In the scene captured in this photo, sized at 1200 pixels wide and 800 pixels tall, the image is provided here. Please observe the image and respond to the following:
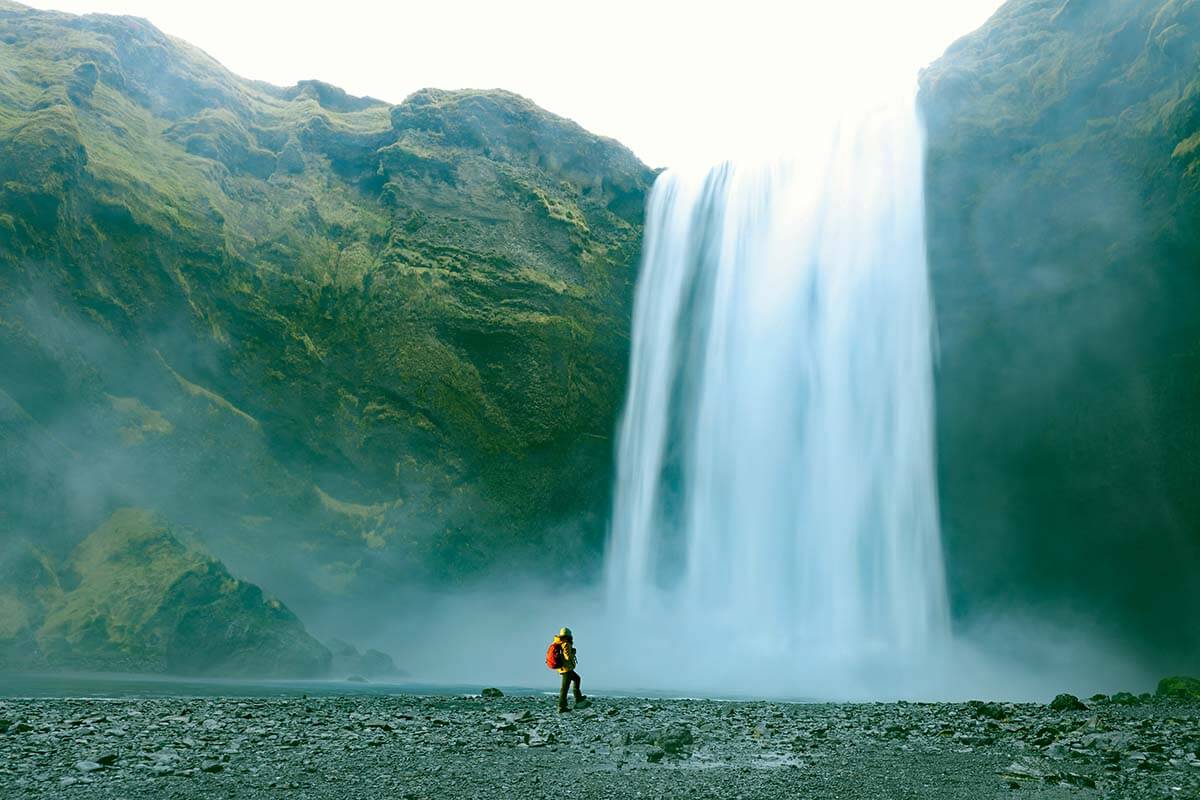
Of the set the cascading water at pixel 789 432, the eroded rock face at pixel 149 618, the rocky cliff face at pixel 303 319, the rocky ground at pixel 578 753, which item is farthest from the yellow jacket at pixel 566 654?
the rocky cliff face at pixel 303 319

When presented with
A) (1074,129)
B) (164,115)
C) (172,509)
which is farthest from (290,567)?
(1074,129)

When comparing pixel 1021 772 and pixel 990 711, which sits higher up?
pixel 990 711

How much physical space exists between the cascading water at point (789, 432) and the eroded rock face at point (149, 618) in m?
11.5

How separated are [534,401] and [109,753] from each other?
22571 mm

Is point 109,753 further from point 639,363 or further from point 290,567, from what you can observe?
point 639,363

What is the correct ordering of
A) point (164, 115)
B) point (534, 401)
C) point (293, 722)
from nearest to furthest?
point (293, 722) → point (534, 401) → point (164, 115)

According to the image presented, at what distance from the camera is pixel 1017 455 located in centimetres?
2577

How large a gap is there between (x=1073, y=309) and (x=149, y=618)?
2677 centimetres

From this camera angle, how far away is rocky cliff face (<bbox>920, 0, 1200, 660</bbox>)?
74.3 feet

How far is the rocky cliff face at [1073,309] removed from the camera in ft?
74.3

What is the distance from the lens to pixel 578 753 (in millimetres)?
8680

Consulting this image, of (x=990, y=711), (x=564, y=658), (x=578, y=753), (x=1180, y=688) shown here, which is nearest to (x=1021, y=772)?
(x=578, y=753)

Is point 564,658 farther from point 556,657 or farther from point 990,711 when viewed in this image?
point 990,711

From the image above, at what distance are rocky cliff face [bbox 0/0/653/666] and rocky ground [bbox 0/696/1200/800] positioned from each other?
50.8 ft
